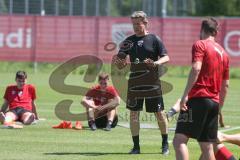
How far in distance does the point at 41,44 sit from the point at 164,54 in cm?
2271

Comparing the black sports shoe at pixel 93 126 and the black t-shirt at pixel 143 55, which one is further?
the black sports shoe at pixel 93 126

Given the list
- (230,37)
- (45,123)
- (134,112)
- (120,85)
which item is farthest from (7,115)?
(230,37)

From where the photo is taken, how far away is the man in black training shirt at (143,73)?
1241 centimetres

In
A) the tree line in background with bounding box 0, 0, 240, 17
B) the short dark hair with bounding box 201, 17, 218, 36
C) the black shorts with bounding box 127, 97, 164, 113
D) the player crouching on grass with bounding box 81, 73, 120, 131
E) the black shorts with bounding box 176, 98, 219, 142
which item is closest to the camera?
the short dark hair with bounding box 201, 17, 218, 36

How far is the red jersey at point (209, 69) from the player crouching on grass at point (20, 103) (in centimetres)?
703

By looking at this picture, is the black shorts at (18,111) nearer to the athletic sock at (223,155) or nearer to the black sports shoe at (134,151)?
the black sports shoe at (134,151)

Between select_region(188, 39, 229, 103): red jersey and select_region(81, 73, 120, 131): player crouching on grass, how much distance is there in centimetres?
625

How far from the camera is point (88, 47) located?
114 feet

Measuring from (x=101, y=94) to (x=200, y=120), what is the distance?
6659 mm

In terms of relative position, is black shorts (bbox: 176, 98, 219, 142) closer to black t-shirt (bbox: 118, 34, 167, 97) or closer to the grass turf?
the grass turf

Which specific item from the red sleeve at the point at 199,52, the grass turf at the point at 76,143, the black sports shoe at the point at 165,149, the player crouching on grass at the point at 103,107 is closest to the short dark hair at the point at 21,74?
the grass turf at the point at 76,143

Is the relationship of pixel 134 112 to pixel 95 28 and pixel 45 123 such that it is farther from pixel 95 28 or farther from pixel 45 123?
pixel 95 28

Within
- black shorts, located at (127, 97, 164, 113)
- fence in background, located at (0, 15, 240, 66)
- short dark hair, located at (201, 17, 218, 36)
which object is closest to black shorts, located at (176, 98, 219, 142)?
short dark hair, located at (201, 17, 218, 36)

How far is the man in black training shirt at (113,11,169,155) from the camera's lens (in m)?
12.4
